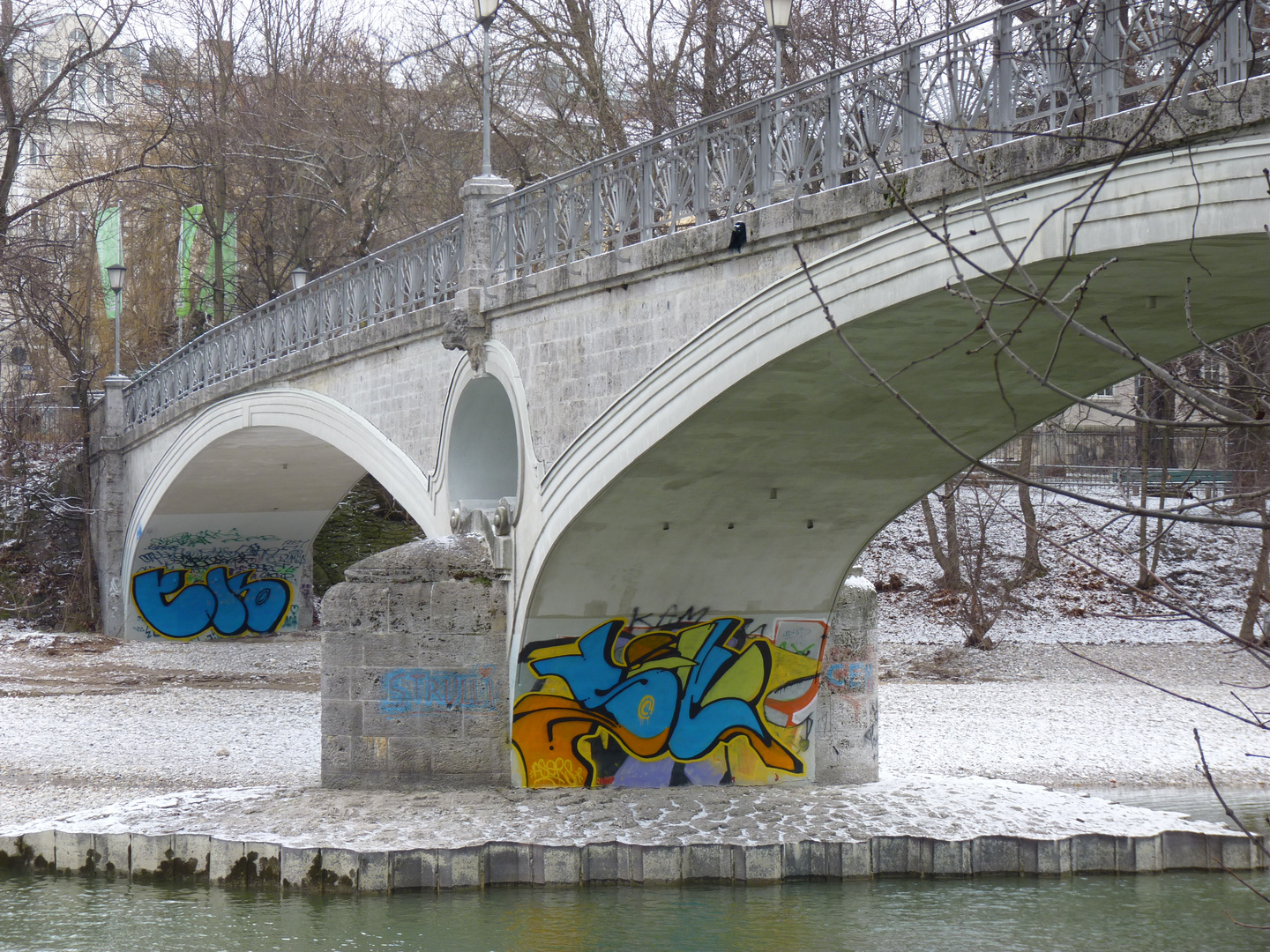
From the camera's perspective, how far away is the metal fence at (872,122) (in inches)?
196

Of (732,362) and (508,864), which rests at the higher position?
(732,362)

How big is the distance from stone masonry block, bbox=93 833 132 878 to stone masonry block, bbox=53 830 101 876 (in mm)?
33

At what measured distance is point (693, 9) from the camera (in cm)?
1823

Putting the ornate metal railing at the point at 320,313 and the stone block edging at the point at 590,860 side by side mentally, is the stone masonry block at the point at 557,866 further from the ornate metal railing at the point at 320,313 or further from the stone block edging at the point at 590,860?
the ornate metal railing at the point at 320,313

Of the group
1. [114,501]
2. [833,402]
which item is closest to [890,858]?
[833,402]

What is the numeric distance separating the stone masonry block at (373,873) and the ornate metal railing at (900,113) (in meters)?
4.06

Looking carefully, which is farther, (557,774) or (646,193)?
(557,774)

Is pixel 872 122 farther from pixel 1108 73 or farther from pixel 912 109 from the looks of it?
pixel 1108 73

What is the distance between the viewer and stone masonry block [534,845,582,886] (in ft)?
29.5

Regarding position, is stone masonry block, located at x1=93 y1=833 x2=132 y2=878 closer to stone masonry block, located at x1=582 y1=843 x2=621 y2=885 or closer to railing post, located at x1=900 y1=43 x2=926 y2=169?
stone masonry block, located at x1=582 y1=843 x2=621 y2=885

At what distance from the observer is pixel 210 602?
22750 mm

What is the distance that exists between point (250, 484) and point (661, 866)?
12910 millimetres

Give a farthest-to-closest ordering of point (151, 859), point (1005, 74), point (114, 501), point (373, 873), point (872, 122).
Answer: point (114, 501) → point (151, 859) → point (373, 873) → point (872, 122) → point (1005, 74)

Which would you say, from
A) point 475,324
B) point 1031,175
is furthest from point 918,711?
point 1031,175
